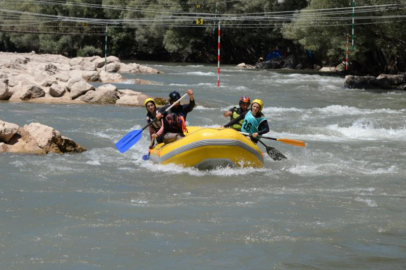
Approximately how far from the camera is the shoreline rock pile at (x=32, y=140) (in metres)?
10.1

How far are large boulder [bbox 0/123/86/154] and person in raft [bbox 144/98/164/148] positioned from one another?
1469 millimetres

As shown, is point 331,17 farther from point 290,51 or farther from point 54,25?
point 54,25

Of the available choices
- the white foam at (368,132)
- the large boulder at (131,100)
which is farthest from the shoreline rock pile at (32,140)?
the large boulder at (131,100)

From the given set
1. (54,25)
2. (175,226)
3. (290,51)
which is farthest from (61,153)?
(54,25)

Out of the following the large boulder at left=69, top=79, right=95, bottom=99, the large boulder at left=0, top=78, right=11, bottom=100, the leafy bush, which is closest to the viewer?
the large boulder at left=0, top=78, right=11, bottom=100

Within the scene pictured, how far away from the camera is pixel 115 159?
10.3 meters

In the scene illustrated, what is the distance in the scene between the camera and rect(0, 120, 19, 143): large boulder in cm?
1010

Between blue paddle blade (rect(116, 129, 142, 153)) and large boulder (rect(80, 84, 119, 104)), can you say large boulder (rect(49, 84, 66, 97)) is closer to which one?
large boulder (rect(80, 84, 119, 104))

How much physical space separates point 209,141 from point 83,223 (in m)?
2.81

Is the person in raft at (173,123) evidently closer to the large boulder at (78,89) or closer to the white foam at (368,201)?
the white foam at (368,201)

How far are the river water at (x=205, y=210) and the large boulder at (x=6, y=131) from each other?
Result: 54 centimetres

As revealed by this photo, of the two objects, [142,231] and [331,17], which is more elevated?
[331,17]

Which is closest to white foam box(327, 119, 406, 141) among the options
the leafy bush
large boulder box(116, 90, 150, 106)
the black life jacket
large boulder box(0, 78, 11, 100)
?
the black life jacket

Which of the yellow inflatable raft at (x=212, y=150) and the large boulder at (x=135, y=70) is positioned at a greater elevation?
the yellow inflatable raft at (x=212, y=150)
